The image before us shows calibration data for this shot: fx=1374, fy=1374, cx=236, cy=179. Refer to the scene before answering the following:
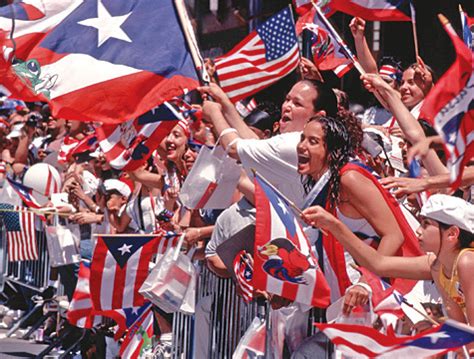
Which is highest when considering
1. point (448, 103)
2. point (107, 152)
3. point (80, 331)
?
point (448, 103)

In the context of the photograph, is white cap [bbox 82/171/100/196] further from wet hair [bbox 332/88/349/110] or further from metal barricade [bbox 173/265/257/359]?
wet hair [bbox 332/88/349/110]

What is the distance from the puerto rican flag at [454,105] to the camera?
5727 mm

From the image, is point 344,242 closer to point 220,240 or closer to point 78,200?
point 220,240

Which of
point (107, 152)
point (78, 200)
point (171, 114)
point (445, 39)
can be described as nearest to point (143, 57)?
point (171, 114)

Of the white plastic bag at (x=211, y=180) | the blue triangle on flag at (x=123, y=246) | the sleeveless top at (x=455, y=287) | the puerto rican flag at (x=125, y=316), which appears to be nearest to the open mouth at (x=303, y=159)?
the white plastic bag at (x=211, y=180)

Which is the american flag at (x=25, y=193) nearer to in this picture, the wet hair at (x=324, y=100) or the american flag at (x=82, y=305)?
the american flag at (x=82, y=305)

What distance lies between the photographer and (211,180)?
887 centimetres

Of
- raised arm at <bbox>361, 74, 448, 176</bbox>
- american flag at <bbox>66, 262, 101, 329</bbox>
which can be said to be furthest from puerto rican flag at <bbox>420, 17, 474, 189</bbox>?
american flag at <bbox>66, 262, 101, 329</bbox>

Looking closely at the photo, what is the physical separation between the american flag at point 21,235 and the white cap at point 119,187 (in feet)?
8.71

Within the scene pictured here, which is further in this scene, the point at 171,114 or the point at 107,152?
the point at 107,152

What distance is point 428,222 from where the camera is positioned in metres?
6.71

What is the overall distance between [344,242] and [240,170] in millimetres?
2028

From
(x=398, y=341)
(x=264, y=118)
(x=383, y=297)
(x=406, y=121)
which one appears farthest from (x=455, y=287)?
(x=264, y=118)

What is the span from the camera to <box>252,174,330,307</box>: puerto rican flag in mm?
7418
